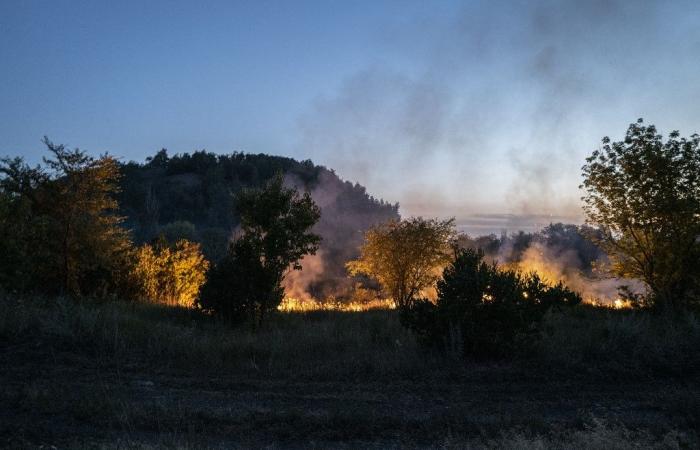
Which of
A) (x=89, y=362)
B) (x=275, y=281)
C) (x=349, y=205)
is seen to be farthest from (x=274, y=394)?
(x=349, y=205)

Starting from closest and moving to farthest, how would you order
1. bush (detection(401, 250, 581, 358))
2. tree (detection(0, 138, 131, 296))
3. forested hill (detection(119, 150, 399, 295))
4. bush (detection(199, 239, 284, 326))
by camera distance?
1. bush (detection(401, 250, 581, 358))
2. bush (detection(199, 239, 284, 326))
3. tree (detection(0, 138, 131, 296))
4. forested hill (detection(119, 150, 399, 295))

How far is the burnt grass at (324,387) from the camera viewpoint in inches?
262

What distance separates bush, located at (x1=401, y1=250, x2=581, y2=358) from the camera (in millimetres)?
11328

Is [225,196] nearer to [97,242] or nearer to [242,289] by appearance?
[97,242]

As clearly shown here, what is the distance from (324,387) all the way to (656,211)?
47.5 feet

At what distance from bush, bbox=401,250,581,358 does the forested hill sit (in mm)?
35236

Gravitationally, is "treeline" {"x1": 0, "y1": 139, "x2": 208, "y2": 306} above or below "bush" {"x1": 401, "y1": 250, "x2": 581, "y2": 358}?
above

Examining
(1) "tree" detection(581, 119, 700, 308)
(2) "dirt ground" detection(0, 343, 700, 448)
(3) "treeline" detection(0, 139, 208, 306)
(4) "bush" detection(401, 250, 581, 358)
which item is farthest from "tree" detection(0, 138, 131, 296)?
(1) "tree" detection(581, 119, 700, 308)

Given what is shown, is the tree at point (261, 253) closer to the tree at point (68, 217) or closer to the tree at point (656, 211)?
the tree at point (68, 217)

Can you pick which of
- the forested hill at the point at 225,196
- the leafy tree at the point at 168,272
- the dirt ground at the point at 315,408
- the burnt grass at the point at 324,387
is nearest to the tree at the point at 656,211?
the burnt grass at the point at 324,387

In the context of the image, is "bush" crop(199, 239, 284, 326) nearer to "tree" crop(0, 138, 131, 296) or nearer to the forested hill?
"tree" crop(0, 138, 131, 296)

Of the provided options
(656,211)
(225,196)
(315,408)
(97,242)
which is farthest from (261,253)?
(225,196)

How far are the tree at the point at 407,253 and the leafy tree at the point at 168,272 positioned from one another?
25.8ft

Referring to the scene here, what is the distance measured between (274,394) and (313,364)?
7.13ft
